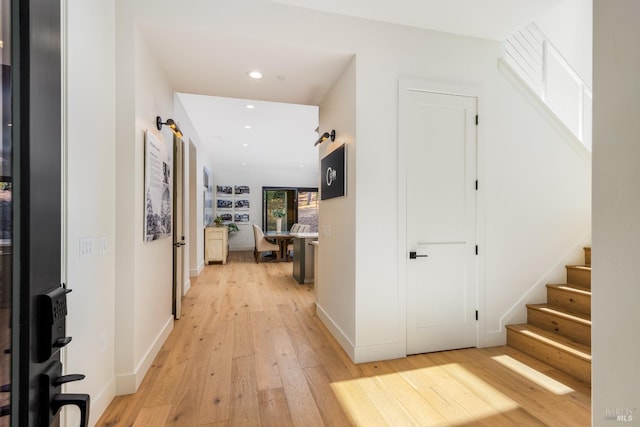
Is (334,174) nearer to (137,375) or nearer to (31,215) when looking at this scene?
(137,375)

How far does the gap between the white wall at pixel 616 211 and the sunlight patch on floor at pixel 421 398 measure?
3.87 feet

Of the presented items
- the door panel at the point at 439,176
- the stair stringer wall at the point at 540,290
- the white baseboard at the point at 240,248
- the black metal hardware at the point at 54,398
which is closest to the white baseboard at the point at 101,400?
the black metal hardware at the point at 54,398

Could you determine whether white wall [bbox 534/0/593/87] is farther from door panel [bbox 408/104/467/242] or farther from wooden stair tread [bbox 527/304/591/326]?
wooden stair tread [bbox 527/304/591/326]

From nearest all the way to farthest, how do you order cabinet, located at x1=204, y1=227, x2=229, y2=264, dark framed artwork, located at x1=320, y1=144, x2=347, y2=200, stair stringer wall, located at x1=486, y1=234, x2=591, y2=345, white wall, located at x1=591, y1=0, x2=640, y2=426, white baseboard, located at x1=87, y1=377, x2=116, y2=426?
1. white wall, located at x1=591, y1=0, x2=640, y2=426
2. white baseboard, located at x1=87, y1=377, x2=116, y2=426
3. dark framed artwork, located at x1=320, y1=144, x2=347, y2=200
4. stair stringer wall, located at x1=486, y1=234, x2=591, y2=345
5. cabinet, located at x1=204, y1=227, x2=229, y2=264

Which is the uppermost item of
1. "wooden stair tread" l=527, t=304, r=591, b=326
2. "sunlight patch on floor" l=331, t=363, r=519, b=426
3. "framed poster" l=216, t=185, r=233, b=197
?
"framed poster" l=216, t=185, r=233, b=197

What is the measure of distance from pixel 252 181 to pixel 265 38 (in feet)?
27.0

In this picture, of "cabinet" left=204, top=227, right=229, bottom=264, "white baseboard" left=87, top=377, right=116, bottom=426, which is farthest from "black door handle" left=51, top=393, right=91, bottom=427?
"cabinet" left=204, top=227, right=229, bottom=264

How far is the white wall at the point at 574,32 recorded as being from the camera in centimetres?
353

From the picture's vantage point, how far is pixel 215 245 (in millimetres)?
7293

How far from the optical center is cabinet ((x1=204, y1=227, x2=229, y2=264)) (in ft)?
23.6

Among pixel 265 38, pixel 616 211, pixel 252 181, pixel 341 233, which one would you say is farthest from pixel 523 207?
pixel 252 181

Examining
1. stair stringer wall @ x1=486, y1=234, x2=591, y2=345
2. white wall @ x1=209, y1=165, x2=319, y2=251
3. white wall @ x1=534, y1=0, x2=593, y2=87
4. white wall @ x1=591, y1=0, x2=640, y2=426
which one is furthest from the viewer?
white wall @ x1=209, y1=165, x2=319, y2=251

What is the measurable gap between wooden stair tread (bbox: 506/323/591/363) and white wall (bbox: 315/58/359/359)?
160 centimetres

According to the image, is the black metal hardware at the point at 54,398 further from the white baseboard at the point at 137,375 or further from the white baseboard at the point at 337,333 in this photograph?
the white baseboard at the point at 337,333
